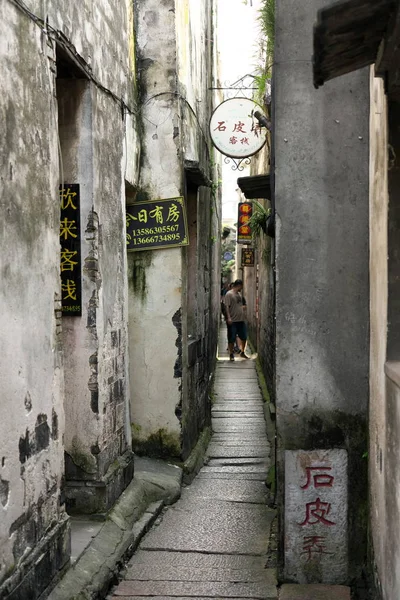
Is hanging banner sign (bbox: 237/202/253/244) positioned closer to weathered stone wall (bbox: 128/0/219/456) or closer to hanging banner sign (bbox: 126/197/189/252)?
weathered stone wall (bbox: 128/0/219/456)

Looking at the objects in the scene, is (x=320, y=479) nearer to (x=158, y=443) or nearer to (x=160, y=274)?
(x=158, y=443)

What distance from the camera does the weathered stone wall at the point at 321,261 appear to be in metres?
5.25

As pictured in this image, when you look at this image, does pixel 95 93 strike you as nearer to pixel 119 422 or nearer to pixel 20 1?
pixel 20 1

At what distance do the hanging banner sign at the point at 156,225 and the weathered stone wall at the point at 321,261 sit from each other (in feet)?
9.68

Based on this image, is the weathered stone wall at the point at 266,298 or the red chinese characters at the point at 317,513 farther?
the weathered stone wall at the point at 266,298

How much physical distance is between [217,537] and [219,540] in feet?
0.25

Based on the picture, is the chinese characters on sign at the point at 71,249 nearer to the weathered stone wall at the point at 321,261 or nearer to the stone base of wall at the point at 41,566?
the weathered stone wall at the point at 321,261

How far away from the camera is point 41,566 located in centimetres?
441

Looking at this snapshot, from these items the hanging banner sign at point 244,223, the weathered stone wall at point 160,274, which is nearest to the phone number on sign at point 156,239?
the weathered stone wall at point 160,274

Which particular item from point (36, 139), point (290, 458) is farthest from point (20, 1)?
point (290, 458)

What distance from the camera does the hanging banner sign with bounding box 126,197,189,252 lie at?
8.20 metres

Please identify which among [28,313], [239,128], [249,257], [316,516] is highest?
[239,128]

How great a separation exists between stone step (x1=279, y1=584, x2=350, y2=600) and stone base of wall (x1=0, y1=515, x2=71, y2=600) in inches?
60.8

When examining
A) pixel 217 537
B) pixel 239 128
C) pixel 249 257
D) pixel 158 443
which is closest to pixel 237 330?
pixel 249 257
